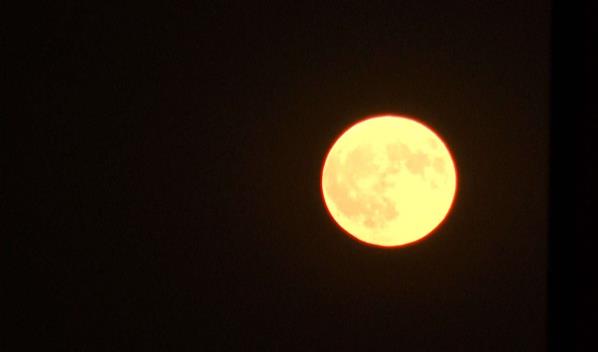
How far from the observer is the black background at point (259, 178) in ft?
7.98

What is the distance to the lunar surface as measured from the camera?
7.11ft

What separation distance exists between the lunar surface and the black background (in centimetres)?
17

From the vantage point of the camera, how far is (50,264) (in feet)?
8.27

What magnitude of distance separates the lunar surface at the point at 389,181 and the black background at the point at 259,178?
6.8 inches

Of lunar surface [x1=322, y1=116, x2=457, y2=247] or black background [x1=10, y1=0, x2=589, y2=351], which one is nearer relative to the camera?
lunar surface [x1=322, y1=116, x2=457, y2=247]

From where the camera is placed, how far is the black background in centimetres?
243

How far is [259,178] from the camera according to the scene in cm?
251

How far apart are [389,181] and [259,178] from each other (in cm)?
51

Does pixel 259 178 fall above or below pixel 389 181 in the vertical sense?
above

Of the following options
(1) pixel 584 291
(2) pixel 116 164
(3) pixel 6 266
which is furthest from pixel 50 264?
(1) pixel 584 291

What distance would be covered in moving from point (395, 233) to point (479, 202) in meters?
0.40

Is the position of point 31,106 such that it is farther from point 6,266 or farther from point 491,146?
point 491,146

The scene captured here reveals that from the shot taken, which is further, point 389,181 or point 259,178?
point 259,178

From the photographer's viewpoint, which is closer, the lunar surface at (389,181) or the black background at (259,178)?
the lunar surface at (389,181)
